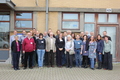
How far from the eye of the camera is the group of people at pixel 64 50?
8.02 meters

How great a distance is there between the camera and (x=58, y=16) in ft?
31.8

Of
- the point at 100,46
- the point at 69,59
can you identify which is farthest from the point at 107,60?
the point at 69,59

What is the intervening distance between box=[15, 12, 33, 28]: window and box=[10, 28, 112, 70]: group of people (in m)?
1.49

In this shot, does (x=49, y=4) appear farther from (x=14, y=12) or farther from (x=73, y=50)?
(x=73, y=50)

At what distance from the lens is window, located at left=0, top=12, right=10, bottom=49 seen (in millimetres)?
9828

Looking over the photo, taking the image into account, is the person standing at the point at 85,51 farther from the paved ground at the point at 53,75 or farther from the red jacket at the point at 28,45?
the red jacket at the point at 28,45

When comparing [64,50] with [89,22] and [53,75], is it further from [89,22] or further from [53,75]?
[89,22]

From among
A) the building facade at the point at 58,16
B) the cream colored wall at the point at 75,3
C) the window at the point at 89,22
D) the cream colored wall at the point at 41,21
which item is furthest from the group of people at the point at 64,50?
the cream colored wall at the point at 75,3

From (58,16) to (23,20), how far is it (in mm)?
2201

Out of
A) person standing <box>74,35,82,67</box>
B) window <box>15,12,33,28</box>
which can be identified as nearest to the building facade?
window <box>15,12,33,28</box>

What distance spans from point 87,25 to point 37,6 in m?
3.38

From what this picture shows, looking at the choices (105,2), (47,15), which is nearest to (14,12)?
(47,15)

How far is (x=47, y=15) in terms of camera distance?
376 inches

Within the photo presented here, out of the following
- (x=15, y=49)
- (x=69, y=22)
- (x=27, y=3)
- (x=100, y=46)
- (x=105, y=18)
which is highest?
(x=27, y=3)
